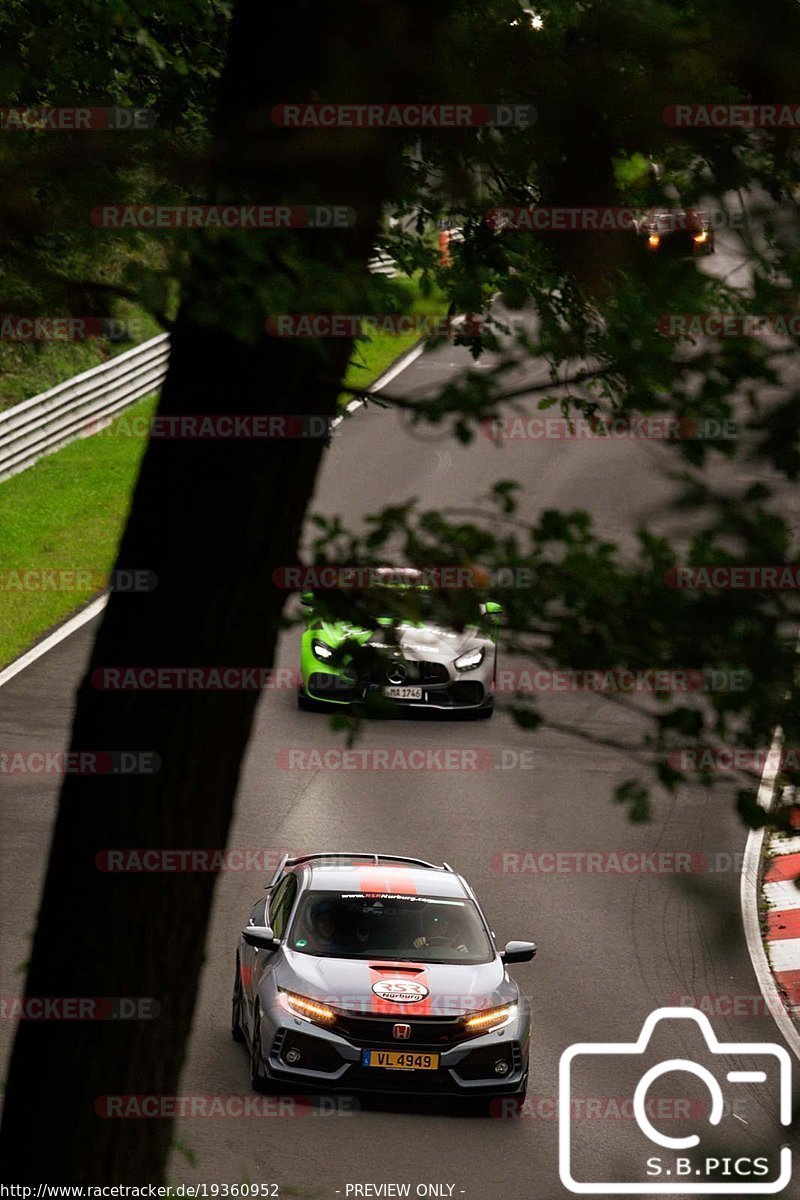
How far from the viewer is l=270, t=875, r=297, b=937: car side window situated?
11910 mm

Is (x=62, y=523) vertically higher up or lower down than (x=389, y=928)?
higher up

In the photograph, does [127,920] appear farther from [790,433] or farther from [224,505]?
[790,433]

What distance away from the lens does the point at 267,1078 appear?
36.3 ft

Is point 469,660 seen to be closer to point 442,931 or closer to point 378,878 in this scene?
point 378,878

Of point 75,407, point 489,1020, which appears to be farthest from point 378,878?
point 75,407

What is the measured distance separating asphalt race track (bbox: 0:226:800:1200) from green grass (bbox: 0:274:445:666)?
144 centimetres

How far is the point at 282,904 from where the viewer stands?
1217cm

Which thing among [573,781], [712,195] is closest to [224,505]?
[712,195]

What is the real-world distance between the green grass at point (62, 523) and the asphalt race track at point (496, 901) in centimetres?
144

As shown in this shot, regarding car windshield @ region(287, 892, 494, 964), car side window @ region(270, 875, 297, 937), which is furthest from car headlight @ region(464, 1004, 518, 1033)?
car side window @ region(270, 875, 297, 937)

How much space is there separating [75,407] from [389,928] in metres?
23.2

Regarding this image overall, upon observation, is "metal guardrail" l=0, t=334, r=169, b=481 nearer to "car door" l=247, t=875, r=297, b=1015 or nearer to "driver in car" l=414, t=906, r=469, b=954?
"car door" l=247, t=875, r=297, b=1015

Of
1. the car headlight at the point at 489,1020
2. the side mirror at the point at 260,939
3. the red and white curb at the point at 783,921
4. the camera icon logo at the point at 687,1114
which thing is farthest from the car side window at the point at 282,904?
the red and white curb at the point at 783,921

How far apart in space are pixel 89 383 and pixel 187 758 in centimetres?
2923
